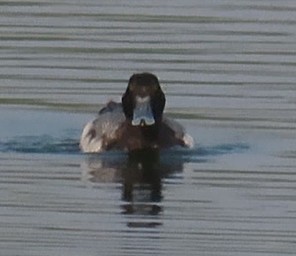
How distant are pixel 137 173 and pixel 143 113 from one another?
46.9 inches

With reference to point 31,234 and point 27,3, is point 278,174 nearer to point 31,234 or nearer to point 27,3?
point 31,234

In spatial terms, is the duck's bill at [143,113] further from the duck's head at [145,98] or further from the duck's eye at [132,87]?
the duck's eye at [132,87]

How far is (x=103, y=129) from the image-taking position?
24.7 m

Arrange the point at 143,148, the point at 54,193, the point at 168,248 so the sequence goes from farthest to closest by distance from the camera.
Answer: the point at 143,148 < the point at 54,193 < the point at 168,248

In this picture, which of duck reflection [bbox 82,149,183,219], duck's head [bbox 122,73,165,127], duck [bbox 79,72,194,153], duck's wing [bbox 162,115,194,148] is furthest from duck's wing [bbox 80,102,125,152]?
duck's wing [bbox 162,115,194,148]

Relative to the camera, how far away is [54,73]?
2706 centimetres

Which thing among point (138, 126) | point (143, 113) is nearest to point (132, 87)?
point (143, 113)

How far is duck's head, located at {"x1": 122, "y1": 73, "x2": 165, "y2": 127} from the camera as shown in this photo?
24.2m

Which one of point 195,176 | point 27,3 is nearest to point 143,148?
point 195,176

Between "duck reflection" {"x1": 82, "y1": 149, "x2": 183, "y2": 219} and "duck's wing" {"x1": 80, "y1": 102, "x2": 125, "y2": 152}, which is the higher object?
"duck's wing" {"x1": 80, "y1": 102, "x2": 125, "y2": 152}

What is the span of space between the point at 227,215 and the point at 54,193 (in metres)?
1.87

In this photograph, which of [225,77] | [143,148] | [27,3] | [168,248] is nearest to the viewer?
[168,248]

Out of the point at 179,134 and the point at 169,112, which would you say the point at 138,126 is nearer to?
the point at 179,134

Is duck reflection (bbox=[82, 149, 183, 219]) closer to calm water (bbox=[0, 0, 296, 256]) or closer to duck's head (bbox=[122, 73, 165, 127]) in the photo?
calm water (bbox=[0, 0, 296, 256])
